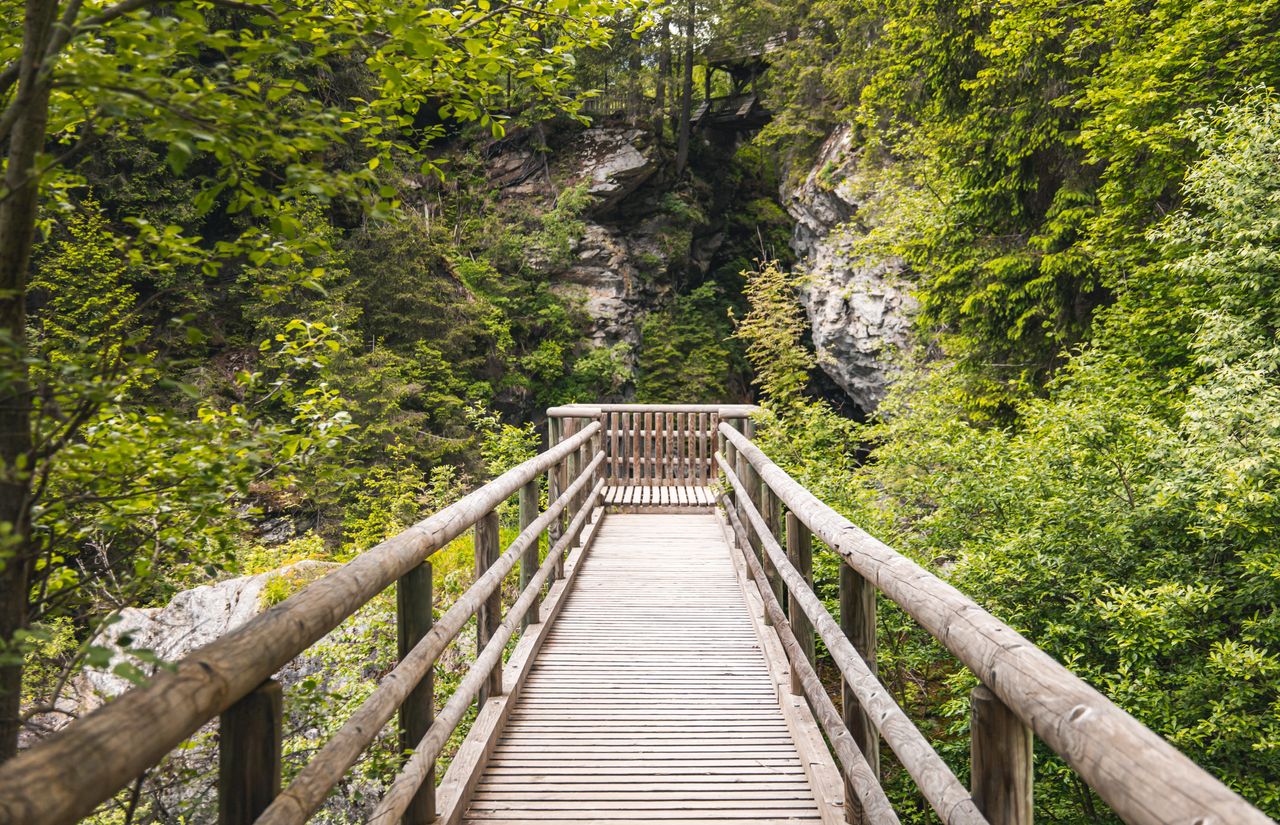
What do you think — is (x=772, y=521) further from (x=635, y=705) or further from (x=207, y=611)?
(x=207, y=611)

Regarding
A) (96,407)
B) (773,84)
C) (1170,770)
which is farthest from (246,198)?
(773,84)

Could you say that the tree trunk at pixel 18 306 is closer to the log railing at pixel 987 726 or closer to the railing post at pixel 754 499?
the log railing at pixel 987 726

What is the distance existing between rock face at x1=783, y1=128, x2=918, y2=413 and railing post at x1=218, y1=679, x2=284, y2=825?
14.8m

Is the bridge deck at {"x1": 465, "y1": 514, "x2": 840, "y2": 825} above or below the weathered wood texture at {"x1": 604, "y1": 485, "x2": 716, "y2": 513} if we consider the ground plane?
below

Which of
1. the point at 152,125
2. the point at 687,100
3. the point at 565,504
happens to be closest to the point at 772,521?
the point at 565,504

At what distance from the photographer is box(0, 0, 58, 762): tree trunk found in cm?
122

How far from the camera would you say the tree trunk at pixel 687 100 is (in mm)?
22547

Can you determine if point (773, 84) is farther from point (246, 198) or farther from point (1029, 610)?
point (246, 198)

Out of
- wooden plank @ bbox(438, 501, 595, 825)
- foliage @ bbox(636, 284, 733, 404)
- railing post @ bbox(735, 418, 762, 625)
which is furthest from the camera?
foliage @ bbox(636, 284, 733, 404)

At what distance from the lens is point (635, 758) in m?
3.07

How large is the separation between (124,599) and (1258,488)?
5254 mm

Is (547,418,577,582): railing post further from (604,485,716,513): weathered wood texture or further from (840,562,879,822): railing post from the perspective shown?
(840,562,879,822): railing post

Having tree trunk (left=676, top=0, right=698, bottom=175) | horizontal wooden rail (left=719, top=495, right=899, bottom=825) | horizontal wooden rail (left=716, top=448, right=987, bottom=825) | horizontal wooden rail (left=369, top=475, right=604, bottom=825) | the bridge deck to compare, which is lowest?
the bridge deck

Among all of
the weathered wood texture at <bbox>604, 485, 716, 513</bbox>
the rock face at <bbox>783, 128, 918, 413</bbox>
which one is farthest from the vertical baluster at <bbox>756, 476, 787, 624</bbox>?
the rock face at <bbox>783, 128, 918, 413</bbox>
